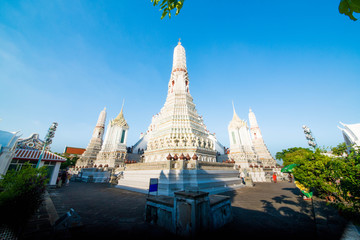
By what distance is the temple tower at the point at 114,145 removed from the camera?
3001cm

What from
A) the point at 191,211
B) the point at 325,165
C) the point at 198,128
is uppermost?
the point at 198,128

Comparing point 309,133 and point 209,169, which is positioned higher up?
point 309,133

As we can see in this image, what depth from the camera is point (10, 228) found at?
3.39 meters

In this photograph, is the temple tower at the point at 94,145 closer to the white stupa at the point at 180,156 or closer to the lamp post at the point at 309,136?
the white stupa at the point at 180,156

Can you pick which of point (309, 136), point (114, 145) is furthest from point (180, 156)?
point (114, 145)

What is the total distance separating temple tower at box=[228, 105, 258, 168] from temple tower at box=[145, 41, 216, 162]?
12.5m

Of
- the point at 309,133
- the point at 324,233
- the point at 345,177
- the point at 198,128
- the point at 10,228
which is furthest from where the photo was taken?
the point at 198,128

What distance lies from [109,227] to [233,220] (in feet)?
14.7

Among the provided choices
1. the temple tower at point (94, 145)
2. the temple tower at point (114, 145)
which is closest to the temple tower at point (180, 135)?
the temple tower at point (114, 145)

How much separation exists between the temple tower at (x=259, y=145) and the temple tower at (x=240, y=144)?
20.7 feet

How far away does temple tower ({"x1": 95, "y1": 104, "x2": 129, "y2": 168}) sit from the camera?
30008 mm

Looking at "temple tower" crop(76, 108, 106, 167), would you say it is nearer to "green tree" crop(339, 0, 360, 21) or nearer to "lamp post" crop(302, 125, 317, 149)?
"green tree" crop(339, 0, 360, 21)

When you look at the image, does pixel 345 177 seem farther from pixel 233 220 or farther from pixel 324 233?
pixel 233 220

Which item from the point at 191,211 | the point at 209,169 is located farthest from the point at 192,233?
the point at 209,169
